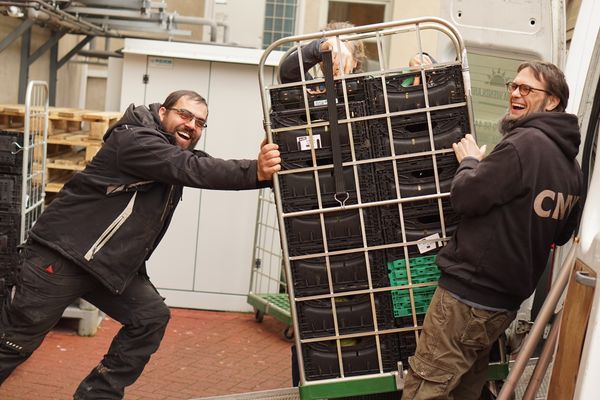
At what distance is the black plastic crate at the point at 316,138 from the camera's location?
4.69 m

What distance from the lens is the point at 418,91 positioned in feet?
15.4

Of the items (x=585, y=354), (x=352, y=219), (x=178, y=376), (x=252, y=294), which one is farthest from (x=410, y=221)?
(x=252, y=294)

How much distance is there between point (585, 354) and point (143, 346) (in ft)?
10.2

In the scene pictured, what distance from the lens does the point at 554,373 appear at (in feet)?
11.2

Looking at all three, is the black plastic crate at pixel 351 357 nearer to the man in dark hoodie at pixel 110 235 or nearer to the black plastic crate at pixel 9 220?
the man in dark hoodie at pixel 110 235

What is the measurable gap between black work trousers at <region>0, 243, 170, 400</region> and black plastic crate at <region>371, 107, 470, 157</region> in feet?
5.77

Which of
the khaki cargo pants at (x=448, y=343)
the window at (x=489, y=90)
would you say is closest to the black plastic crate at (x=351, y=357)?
the khaki cargo pants at (x=448, y=343)

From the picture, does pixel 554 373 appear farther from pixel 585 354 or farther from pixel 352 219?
pixel 352 219

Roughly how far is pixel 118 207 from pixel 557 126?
241 centimetres

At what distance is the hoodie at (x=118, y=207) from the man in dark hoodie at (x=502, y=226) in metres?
1.54

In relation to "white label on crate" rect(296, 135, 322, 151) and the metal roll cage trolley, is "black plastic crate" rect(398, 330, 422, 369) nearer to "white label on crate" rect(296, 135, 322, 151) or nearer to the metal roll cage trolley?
the metal roll cage trolley

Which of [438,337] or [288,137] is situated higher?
[288,137]

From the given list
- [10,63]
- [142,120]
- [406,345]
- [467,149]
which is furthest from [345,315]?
[10,63]

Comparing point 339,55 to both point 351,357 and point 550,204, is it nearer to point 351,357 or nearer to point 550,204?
point 550,204
